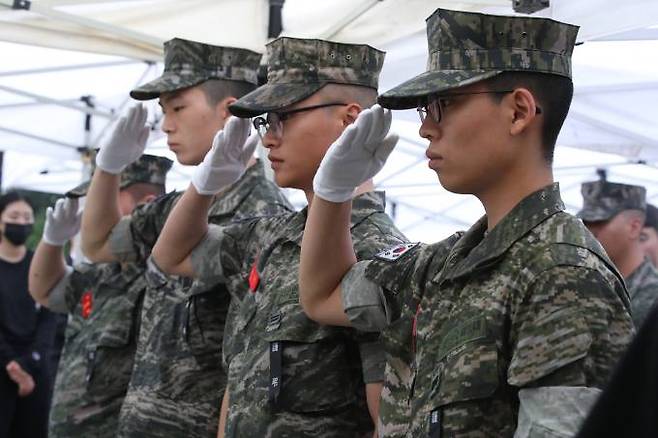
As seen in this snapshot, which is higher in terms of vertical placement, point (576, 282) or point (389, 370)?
point (576, 282)

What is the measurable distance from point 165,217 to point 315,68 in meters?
1.17

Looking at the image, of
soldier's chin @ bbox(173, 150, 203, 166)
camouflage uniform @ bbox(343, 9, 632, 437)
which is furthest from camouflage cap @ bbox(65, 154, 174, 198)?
camouflage uniform @ bbox(343, 9, 632, 437)

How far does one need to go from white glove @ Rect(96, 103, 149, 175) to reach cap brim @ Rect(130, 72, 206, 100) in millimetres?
100

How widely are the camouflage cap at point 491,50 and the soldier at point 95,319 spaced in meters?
2.54

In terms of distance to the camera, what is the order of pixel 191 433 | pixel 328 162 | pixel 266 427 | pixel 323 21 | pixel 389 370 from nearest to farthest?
pixel 389 370 < pixel 328 162 < pixel 266 427 < pixel 191 433 < pixel 323 21

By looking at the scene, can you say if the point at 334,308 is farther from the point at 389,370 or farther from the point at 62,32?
the point at 62,32

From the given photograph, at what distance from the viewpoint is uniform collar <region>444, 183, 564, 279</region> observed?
2008mm

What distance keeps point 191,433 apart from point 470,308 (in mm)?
1762

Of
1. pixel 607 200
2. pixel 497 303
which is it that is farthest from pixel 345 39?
pixel 497 303

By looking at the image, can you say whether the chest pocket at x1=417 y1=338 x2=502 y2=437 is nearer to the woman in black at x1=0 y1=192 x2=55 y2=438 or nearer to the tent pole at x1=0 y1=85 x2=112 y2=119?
the woman in black at x1=0 y1=192 x2=55 y2=438

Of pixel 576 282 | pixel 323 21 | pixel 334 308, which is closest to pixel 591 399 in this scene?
pixel 576 282

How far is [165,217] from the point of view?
3.95 meters

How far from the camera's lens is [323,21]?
595cm

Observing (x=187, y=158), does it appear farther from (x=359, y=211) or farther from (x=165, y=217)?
(x=359, y=211)
